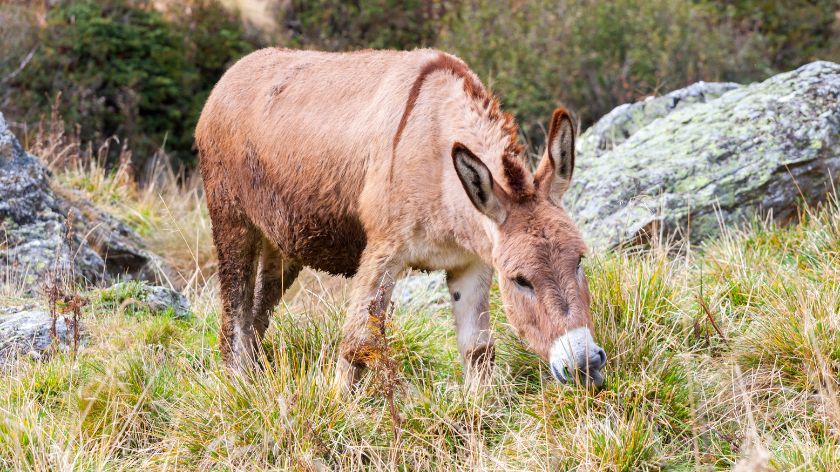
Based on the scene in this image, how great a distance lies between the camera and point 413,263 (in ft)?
16.2

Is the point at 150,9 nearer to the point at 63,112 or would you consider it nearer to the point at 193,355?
the point at 63,112

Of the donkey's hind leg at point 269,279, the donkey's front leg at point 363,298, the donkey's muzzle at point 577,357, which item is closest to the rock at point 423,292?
the donkey's hind leg at point 269,279

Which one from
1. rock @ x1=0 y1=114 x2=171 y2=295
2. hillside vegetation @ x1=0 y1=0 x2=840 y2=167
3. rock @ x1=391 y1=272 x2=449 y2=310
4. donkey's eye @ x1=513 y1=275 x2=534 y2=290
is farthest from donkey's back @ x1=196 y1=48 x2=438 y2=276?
hillside vegetation @ x1=0 y1=0 x2=840 y2=167

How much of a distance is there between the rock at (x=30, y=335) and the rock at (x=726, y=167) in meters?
3.47

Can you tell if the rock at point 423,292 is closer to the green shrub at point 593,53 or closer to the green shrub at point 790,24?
the green shrub at point 593,53

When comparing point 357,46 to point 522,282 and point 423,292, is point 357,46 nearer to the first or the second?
point 423,292

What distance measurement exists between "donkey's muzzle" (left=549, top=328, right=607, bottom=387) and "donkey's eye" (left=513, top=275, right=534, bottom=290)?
0.29 meters

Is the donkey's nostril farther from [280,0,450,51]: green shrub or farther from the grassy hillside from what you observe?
[280,0,450,51]: green shrub

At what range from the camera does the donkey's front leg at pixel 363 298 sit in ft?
15.7

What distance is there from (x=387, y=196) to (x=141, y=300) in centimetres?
230

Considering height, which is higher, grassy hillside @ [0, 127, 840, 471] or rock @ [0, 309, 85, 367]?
grassy hillside @ [0, 127, 840, 471]

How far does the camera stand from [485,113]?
4938 millimetres

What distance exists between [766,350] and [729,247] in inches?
57.9

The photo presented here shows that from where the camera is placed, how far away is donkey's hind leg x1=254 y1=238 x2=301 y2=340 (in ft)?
19.7
